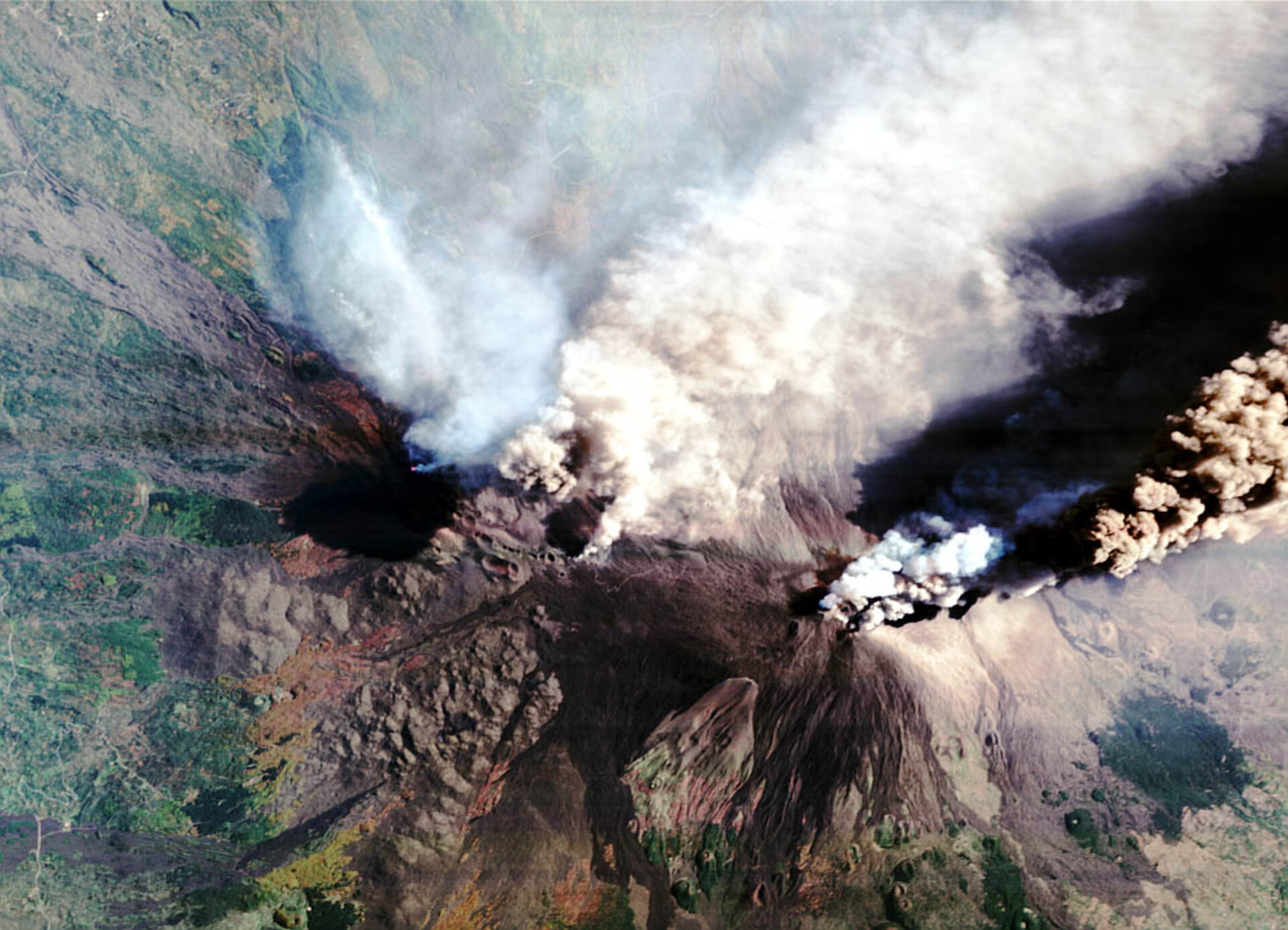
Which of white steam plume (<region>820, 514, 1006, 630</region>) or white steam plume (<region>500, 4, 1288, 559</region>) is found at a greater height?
white steam plume (<region>500, 4, 1288, 559</region>)

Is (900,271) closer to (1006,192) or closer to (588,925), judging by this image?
(1006,192)

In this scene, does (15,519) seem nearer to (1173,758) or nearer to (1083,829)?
(1083,829)

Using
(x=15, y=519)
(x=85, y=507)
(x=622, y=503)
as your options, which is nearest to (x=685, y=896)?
(x=622, y=503)

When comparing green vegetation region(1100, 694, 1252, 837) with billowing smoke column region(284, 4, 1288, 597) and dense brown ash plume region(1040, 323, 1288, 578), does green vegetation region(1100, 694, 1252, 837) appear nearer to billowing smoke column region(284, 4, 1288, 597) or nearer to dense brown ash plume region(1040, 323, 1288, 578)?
dense brown ash plume region(1040, 323, 1288, 578)

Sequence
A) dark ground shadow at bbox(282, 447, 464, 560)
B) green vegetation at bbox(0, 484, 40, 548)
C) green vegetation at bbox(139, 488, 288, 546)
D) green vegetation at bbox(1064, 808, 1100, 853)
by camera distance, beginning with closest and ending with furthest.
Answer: green vegetation at bbox(1064, 808, 1100, 853) → dark ground shadow at bbox(282, 447, 464, 560) → green vegetation at bbox(139, 488, 288, 546) → green vegetation at bbox(0, 484, 40, 548)

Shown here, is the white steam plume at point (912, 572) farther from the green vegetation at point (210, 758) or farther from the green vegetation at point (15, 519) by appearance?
the green vegetation at point (15, 519)

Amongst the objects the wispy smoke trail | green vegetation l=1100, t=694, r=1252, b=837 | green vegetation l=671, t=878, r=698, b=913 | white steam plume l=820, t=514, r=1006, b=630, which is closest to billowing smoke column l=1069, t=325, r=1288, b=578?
white steam plume l=820, t=514, r=1006, b=630

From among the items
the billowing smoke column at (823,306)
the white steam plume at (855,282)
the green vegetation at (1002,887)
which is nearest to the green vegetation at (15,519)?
the billowing smoke column at (823,306)
